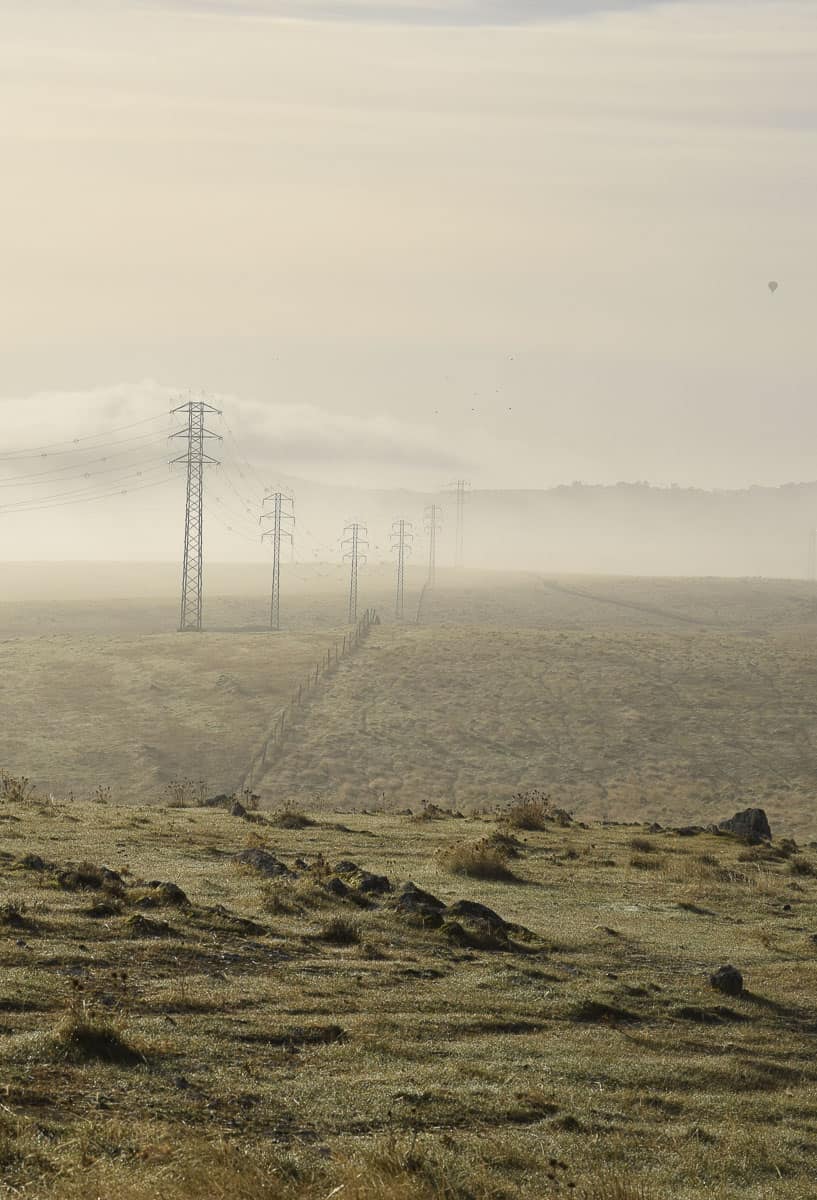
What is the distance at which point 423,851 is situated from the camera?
31766 millimetres

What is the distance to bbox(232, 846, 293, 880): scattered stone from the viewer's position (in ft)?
81.1

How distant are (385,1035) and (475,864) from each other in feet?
44.1

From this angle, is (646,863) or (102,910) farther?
(646,863)

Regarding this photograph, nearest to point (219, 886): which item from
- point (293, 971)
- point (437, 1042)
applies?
point (293, 971)

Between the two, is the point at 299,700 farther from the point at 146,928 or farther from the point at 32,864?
the point at 146,928

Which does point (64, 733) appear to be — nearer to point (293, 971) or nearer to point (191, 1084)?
point (293, 971)

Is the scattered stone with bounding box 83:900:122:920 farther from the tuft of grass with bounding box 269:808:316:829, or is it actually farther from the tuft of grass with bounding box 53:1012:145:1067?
the tuft of grass with bounding box 269:808:316:829

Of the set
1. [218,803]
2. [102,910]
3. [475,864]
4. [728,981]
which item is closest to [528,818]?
[218,803]

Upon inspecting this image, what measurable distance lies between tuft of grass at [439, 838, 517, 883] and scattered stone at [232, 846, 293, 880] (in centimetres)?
444

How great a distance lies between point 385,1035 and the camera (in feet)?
47.8

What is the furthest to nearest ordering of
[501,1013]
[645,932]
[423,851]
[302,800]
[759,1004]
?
1. [302,800]
2. [423,851]
3. [645,932]
4. [759,1004]
5. [501,1013]

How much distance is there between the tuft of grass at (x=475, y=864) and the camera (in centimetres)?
2773

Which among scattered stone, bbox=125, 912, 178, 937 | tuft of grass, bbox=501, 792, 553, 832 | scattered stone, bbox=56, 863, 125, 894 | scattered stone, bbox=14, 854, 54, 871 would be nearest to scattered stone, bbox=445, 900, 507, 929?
scattered stone, bbox=125, 912, 178, 937

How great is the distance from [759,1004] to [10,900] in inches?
447
